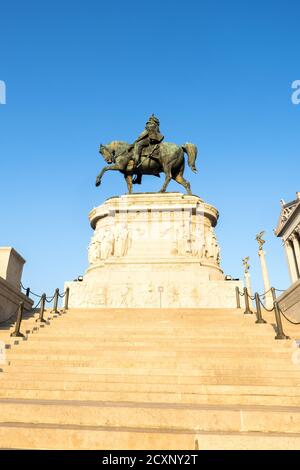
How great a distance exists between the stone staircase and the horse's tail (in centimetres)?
1299

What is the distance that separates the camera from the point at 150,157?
19.3 meters

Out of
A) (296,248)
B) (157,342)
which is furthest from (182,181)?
(296,248)

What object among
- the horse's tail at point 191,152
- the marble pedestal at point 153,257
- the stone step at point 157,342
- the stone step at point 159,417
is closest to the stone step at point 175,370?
the stone step at point 157,342

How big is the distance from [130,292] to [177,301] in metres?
2.13

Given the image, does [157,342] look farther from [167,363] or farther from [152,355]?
[167,363]

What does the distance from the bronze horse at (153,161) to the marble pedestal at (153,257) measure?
2.10m

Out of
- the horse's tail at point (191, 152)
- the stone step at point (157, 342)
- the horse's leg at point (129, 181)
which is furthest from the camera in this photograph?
the horse's tail at point (191, 152)

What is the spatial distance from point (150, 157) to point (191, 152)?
2.74 metres

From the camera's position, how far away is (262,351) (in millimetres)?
6602

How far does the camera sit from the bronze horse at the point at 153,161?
19.0 m

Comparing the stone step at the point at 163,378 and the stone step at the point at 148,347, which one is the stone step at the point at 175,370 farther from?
the stone step at the point at 148,347
